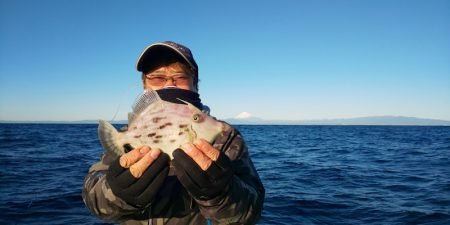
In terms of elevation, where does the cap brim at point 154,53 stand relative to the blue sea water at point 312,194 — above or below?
above

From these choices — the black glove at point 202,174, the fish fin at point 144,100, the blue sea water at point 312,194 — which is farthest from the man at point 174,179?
the blue sea water at point 312,194

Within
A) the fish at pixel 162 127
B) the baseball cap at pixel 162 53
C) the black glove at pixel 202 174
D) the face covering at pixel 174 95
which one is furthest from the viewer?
the baseball cap at pixel 162 53

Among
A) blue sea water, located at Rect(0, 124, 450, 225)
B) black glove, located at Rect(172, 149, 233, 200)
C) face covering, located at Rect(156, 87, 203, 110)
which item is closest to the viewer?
black glove, located at Rect(172, 149, 233, 200)

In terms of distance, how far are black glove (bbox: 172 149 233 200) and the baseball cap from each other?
130 centimetres

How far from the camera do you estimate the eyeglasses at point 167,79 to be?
13.0 ft

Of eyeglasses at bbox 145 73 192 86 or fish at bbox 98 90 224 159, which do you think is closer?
fish at bbox 98 90 224 159

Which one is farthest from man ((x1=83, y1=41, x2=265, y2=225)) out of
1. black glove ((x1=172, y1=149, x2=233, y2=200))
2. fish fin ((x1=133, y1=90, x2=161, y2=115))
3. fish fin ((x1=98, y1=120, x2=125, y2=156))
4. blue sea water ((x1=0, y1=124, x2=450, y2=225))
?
blue sea water ((x1=0, y1=124, x2=450, y2=225))

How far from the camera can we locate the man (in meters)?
2.83

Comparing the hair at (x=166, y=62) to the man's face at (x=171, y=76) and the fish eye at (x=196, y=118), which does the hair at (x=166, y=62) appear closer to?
the man's face at (x=171, y=76)

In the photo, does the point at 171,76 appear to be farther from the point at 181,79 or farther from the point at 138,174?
the point at 138,174

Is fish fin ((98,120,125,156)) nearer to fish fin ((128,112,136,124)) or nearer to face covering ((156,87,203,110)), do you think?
fish fin ((128,112,136,124))

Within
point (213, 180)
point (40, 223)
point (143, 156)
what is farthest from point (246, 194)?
point (40, 223)

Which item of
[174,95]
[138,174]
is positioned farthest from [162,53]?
[138,174]

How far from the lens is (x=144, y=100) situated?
130 inches
